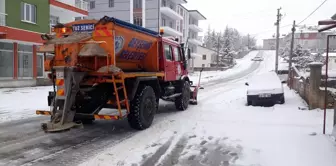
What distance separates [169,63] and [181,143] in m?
3.99

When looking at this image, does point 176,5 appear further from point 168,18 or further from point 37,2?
point 37,2

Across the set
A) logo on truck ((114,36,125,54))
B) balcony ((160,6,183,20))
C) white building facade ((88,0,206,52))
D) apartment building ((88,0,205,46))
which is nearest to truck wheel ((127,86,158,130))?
logo on truck ((114,36,125,54))

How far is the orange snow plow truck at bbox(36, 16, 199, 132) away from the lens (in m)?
6.68

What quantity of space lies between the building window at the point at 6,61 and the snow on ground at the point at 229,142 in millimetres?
14147

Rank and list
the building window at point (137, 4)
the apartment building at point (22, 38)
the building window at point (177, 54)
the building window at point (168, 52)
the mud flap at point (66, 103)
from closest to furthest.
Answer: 1. the mud flap at point (66, 103)
2. the building window at point (168, 52)
3. the building window at point (177, 54)
4. the apartment building at point (22, 38)
5. the building window at point (137, 4)

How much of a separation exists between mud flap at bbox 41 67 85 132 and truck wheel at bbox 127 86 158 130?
1.38 m

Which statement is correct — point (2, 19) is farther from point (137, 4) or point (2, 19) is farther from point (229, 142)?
point (137, 4)

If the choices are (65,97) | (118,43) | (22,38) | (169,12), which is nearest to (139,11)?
(169,12)

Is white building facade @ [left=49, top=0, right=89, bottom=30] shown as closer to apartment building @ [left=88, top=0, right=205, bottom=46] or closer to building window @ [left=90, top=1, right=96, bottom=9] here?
apartment building @ [left=88, top=0, right=205, bottom=46]

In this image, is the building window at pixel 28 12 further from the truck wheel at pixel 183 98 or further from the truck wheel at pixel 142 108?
the truck wheel at pixel 142 108

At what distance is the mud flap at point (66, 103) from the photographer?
6.58 m

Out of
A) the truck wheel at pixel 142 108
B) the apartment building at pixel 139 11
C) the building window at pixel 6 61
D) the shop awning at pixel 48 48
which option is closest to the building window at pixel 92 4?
the apartment building at pixel 139 11

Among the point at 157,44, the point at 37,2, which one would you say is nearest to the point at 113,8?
the point at 37,2

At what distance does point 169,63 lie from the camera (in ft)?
32.9
